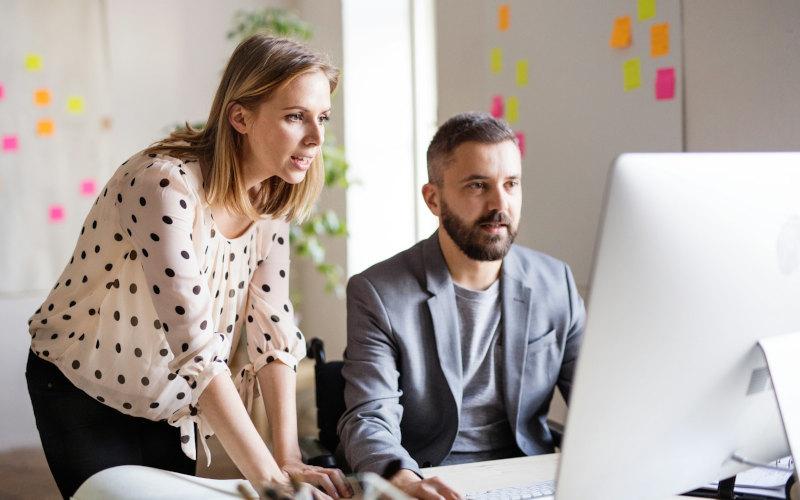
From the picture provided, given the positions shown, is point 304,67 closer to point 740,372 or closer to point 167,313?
point 167,313

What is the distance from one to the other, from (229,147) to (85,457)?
587 mm

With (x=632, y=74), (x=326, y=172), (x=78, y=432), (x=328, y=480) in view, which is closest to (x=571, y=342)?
(x=328, y=480)

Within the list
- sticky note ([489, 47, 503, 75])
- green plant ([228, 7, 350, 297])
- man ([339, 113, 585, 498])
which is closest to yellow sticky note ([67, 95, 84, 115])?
green plant ([228, 7, 350, 297])

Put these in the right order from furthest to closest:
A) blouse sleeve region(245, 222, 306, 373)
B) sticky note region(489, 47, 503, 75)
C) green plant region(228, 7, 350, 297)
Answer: green plant region(228, 7, 350, 297)
sticky note region(489, 47, 503, 75)
blouse sleeve region(245, 222, 306, 373)

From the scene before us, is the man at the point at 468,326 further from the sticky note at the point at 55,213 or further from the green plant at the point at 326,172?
the sticky note at the point at 55,213

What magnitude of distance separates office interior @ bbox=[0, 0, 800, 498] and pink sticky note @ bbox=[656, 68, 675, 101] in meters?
0.05

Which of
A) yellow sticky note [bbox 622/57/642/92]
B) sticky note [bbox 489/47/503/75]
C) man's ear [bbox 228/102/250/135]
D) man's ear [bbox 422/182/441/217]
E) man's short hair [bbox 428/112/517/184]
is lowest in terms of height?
man's ear [bbox 422/182/441/217]


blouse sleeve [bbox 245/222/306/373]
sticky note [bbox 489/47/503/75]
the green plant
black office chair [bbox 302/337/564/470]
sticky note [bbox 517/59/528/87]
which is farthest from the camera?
the green plant

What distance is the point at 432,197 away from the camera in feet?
5.83

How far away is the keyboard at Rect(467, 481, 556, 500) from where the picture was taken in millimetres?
1171

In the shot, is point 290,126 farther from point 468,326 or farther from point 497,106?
point 497,106

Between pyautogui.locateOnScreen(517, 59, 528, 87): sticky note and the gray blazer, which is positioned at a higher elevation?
pyautogui.locateOnScreen(517, 59, 528, 87): sticky note

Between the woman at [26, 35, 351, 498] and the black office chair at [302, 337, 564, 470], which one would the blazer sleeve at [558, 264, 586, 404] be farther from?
the woman at [26, 35, 351, 498]

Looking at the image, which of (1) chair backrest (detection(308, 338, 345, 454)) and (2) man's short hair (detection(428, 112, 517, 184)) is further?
(1) chair backrest (detection(308, 338, 345, 454))
